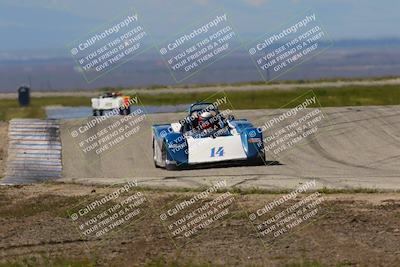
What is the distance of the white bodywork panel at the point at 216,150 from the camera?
2409cm

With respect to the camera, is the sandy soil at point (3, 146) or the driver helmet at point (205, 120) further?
the sandy soil at point (3, 146)

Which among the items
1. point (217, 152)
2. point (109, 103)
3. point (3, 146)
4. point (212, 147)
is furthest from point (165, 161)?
point (109, 103)

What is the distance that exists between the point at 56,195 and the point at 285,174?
553 centimetres

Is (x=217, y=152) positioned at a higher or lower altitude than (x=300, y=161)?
higher

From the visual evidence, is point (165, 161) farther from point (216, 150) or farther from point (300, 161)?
point (300, 161)

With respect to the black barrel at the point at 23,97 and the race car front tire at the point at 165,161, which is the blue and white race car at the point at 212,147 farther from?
the black barrel at the point at 23,97

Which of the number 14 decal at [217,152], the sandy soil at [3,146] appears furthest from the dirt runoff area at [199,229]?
the sandy soil at [3,146]

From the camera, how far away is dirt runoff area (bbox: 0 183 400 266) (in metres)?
13.4

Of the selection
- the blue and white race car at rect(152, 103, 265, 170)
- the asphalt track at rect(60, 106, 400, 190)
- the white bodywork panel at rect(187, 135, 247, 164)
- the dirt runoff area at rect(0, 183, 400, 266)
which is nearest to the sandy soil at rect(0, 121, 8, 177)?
the asphalt track at rect(60, 106, 400, 190)

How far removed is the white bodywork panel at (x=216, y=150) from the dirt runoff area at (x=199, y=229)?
4156 mm

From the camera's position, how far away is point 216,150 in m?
24.1

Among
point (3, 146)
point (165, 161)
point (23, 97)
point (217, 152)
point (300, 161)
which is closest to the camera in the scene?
point (217, 152)

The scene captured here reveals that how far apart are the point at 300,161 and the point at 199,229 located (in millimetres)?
10233

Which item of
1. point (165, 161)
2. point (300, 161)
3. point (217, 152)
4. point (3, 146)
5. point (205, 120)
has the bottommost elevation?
point (300, 161)
